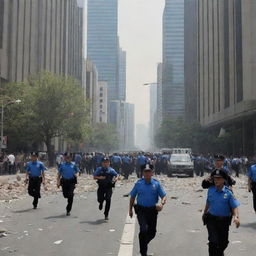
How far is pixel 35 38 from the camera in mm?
71562

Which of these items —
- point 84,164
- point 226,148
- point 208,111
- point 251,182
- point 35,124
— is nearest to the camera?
point 251,182

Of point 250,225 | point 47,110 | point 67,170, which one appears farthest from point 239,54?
point 250,225

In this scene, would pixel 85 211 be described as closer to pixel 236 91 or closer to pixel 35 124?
pixel 35 124

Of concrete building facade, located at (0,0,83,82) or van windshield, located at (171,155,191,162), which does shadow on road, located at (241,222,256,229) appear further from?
concrete building facade, located at (0,0,83,82)

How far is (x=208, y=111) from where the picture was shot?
267ft

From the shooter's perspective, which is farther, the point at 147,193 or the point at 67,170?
the point at 67,170

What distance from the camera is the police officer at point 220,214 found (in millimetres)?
6262

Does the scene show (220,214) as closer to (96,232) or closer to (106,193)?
(96,232)

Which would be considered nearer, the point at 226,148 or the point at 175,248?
the point at 175,248

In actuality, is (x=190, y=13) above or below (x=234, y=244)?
above

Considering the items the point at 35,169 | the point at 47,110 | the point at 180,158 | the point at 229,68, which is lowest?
the point at 35,169

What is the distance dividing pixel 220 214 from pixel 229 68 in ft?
195

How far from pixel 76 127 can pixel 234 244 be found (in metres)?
43.1

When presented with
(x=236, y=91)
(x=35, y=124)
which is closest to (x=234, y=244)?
(x=35, y=124)
